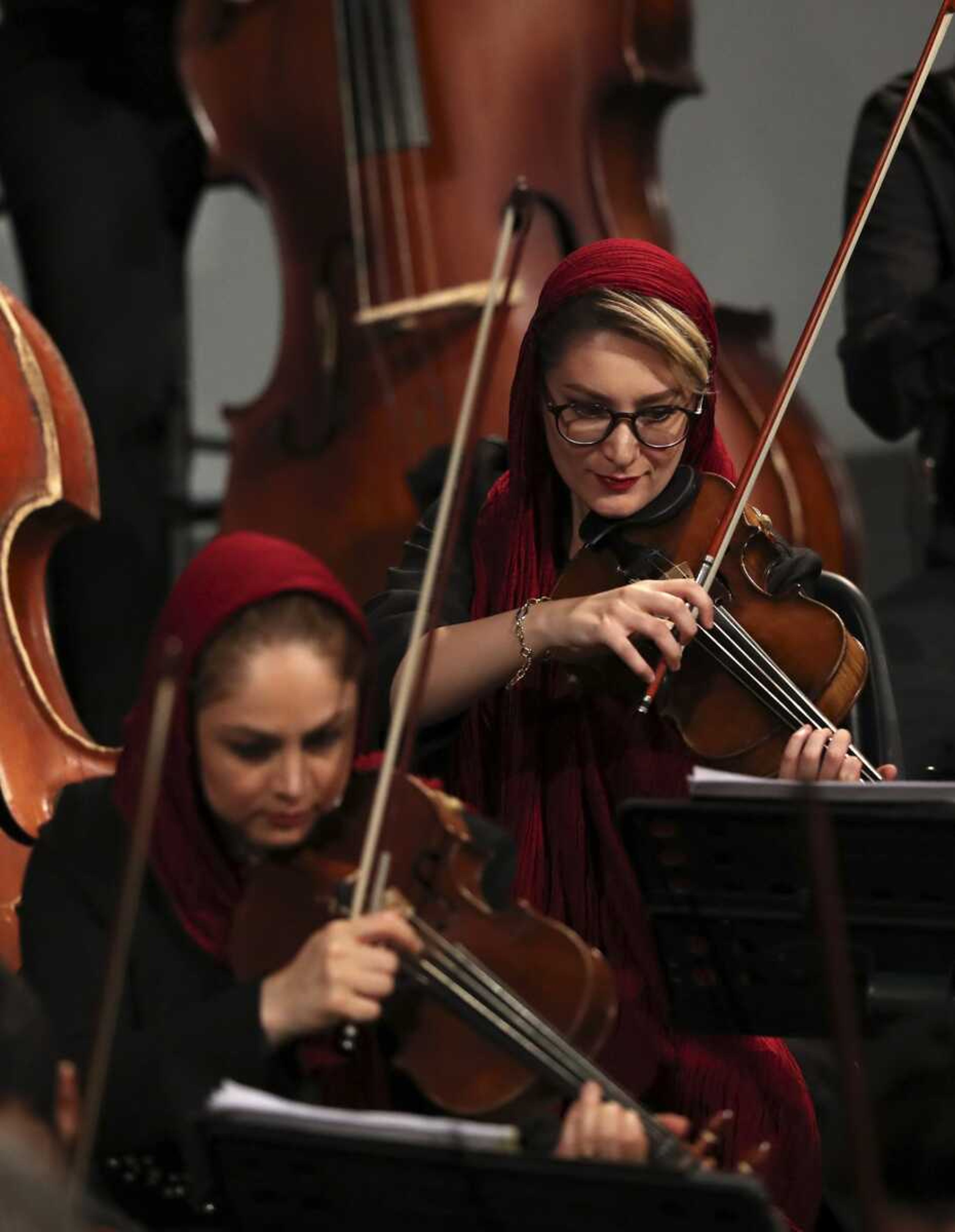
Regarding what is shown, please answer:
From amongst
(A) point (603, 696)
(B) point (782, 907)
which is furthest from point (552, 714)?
(B) point (782, 907)

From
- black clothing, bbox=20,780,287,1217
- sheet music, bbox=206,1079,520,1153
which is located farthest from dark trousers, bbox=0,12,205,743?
sheet music, bbox=206,1079,520,1153

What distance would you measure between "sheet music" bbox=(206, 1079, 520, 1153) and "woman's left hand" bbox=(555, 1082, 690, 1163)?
0.11 feet

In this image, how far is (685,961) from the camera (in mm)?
1478

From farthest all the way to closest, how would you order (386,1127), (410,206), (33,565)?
(410,206)
(33,565)
(386,1127)

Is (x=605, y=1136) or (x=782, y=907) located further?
(x=782, y=907)

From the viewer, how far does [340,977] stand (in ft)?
4.11

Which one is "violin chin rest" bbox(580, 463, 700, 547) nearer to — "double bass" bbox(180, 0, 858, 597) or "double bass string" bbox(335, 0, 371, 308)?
"double bass" bbox(180, 0, 858, 597)

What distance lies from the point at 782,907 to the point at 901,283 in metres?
1.10

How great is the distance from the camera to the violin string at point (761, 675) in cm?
160

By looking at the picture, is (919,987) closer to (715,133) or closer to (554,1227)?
(554,1227)

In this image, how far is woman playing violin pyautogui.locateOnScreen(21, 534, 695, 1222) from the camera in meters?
1.30

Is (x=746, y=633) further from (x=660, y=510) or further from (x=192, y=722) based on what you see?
(x=192, y=722)

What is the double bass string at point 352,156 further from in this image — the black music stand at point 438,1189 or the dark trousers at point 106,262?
the black music stand at point 438,1189

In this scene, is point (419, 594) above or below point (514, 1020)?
above
